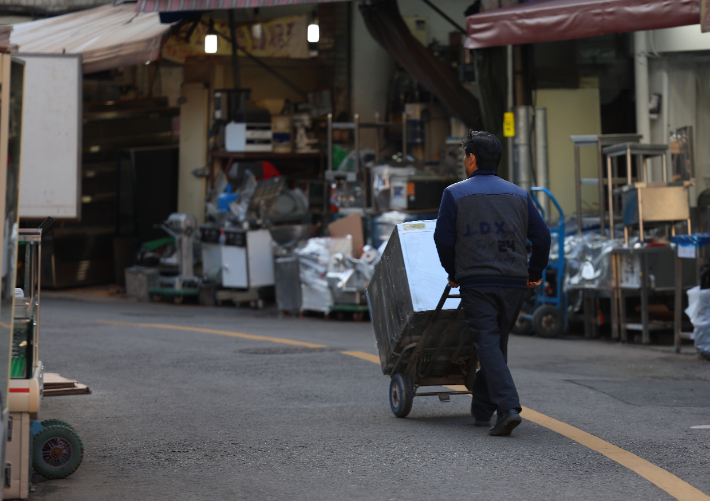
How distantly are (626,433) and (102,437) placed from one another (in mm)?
3116

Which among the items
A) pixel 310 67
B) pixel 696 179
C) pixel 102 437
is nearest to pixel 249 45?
pixel 310 67

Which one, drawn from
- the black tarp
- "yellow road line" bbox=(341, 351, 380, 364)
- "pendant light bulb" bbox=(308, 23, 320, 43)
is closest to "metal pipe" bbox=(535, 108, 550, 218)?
the black tarp

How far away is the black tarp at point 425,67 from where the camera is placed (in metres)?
16.1

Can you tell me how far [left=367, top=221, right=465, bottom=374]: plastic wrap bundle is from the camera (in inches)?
241

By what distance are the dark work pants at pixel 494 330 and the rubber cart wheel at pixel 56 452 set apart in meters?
2.26

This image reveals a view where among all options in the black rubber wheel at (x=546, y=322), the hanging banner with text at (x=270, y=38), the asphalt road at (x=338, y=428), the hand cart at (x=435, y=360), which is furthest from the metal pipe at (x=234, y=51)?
the hand cart at (x=435, y=360)

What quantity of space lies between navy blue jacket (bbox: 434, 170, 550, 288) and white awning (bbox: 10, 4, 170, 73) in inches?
489

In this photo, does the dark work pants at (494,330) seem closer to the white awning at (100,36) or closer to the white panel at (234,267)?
the white panel at (234,267)

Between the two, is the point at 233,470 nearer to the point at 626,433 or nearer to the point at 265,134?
the point at 626,433

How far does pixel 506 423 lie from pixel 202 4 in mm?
12371

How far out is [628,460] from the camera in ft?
17.0

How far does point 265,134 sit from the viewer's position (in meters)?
19.1

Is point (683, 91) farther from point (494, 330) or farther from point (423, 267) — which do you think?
point (494, 330)

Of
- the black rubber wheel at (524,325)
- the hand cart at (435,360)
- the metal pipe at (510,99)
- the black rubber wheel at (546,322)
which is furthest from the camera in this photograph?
the metal pipe at (510,99)
